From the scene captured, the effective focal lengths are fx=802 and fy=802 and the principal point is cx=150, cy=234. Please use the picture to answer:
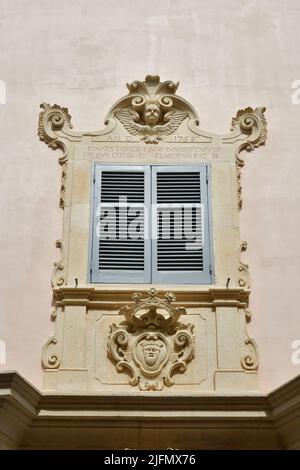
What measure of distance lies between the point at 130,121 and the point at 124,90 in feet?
1.52

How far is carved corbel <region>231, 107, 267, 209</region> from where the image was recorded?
347 inches

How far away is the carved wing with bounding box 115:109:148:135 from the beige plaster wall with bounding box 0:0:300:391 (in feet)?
0.78

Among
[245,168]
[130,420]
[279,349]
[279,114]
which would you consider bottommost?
[130,420]

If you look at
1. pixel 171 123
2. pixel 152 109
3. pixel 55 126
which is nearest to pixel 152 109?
pixel 152 109

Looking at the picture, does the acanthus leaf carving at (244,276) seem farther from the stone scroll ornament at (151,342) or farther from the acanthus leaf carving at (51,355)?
the acanthus leaf carving at (51,355)

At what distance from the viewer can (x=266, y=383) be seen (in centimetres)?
769

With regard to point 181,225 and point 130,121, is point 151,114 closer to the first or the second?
point 130,121

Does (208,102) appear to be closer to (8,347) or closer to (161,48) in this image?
(161,48)

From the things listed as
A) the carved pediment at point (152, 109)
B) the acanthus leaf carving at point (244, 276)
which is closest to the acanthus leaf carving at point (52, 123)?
the carved pediment at point (152, 109)

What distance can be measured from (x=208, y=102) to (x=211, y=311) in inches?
99.8

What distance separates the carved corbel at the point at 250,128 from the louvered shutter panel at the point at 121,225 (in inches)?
43.6

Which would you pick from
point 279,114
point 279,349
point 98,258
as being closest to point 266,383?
point 279,349

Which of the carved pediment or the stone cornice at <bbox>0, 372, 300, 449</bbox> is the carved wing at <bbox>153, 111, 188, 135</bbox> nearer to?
the carved pediment

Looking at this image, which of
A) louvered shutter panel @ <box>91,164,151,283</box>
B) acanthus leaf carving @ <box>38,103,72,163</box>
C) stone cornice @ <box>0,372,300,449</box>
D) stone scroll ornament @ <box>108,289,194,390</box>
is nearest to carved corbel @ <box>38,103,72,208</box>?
acanthus leaf carving @ <box>38,103,72,163</box>
